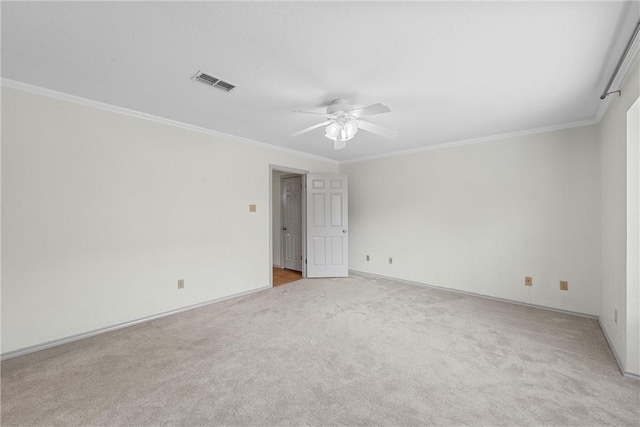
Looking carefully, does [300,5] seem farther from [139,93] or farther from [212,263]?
[212,263]

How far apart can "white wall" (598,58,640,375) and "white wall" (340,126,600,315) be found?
0.33 meters

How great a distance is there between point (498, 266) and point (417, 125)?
2283 mm

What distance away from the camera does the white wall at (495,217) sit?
330 centimetres

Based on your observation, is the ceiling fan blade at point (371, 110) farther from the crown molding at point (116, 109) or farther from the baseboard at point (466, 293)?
the baseboard at point (466, 293)

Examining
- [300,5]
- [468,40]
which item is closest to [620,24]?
[468,40]

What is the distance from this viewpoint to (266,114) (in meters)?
3.04

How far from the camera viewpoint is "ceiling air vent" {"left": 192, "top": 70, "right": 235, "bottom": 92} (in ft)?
7.18

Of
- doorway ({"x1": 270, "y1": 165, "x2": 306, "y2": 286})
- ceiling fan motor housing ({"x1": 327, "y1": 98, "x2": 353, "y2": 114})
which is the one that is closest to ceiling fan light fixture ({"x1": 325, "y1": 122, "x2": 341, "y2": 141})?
ceiling fan motor housing ({"x1": 327, "y1": 98, "x2": 353, "y2": 114})

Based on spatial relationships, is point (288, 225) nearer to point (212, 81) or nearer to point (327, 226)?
point (327, 226)

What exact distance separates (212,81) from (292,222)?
3.89m

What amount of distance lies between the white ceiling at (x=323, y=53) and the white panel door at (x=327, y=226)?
2.26 meters

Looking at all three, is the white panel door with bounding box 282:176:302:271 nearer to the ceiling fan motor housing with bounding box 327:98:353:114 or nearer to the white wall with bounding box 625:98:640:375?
the ceiling fan motor housing with bounding box 327:98:353:114

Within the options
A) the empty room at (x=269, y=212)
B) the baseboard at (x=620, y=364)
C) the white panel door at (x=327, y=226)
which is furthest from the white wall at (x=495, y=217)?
the baseboard at (x=620, y=364)

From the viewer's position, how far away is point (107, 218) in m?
2.83
